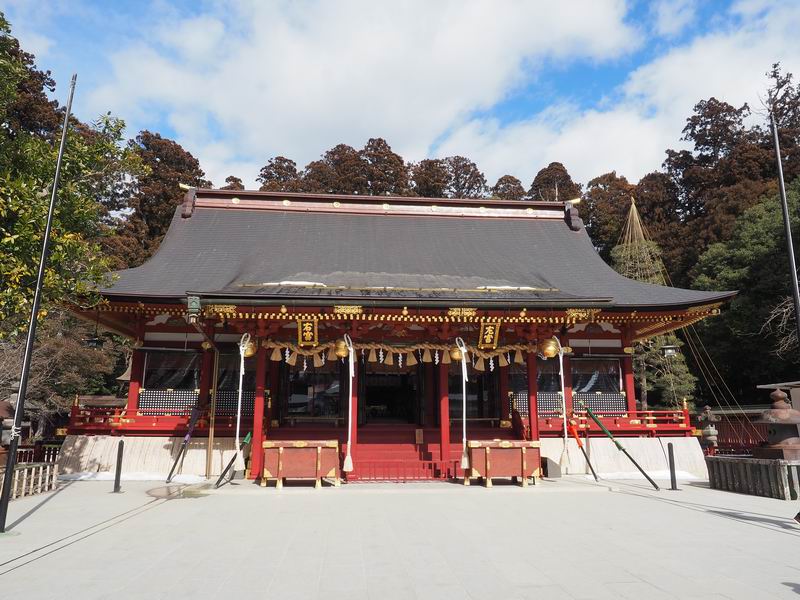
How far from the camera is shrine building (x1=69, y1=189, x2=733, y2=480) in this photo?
1188 centimetres

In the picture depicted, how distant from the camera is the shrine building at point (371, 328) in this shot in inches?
468

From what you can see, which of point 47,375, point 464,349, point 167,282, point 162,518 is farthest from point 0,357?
point 464,349

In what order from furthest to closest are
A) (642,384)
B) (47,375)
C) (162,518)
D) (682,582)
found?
1. (642,384)
2. (47,375)
3. (162,518)
4. (682,582)

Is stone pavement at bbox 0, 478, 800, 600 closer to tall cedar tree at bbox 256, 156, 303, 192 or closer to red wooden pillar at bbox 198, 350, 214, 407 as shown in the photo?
red wooden pillar at bbox 198, 350, 214, 407

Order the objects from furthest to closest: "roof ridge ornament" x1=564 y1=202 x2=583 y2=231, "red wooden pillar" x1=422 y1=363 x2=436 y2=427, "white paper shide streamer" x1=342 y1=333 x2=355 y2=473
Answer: "roof ridge ornament" x1=564 y1=202 x2=583 y2=231
"red wooden pillar" x1=422 y1=363 x2=436 y2=427
"white paper shide streamer" x1=342 y1=333 x2=355 y2=473

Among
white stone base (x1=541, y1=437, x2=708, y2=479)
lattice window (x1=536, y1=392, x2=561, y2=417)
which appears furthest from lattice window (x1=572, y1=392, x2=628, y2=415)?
white stone base (x1=541, y1=437, x2=708, y2=479)

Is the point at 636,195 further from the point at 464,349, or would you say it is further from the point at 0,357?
the point at 0,357

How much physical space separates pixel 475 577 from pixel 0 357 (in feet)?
70.3

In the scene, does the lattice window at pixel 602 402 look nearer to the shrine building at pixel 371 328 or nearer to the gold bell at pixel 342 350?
the shrine building at pixel 371 328

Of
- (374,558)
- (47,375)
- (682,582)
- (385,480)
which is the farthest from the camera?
(47,375)

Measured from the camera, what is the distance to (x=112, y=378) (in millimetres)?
30906

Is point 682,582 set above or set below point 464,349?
below

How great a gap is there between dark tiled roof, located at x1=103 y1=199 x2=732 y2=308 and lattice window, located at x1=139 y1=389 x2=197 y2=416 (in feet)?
10.4

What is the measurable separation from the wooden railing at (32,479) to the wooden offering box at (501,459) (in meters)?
9.23
